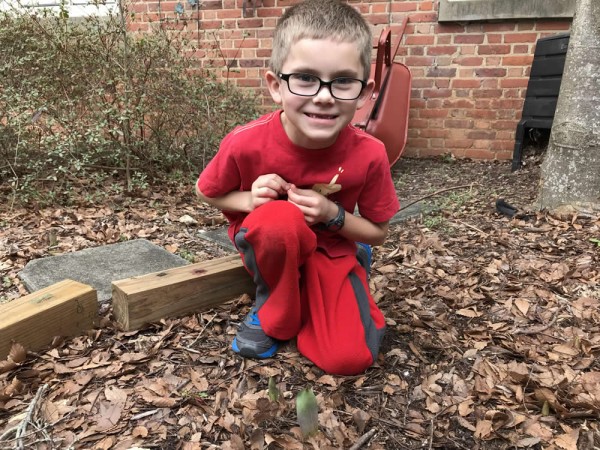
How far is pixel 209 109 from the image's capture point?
4.34 metres

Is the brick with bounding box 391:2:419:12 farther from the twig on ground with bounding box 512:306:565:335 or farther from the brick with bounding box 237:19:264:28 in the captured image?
the twig on ground with bounding box 512:306:565:335

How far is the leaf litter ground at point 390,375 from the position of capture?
1.51 meters

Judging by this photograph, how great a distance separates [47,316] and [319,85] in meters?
1.33

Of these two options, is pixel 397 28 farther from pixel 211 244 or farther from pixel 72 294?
pixel 72 294

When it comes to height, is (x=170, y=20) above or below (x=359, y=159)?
above

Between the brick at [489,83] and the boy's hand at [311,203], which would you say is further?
the brick at [489,83]

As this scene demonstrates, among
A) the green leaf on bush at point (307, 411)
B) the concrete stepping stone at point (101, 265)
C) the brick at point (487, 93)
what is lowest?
the concrete stepping stone at point (101, 265)

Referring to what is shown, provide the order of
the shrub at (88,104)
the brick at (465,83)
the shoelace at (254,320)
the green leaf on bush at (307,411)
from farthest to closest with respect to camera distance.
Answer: the brick at (465,83) → the shrub at (88,104) → the shoelace at (254,320) → the green leaf on bush at (307,411)

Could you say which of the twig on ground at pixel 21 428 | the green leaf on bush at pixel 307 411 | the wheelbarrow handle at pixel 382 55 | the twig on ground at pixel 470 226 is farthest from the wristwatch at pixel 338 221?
the wheelbarrow handle at pixel 382 55

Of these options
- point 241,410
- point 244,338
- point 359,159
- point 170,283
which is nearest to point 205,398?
point 241,410

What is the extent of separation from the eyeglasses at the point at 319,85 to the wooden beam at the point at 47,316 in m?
1.17

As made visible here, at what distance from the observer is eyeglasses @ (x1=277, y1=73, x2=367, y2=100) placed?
1.62 m

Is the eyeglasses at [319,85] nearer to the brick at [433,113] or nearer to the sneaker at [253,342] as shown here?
the sneaker at [253,342]

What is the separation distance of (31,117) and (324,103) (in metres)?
3.06
